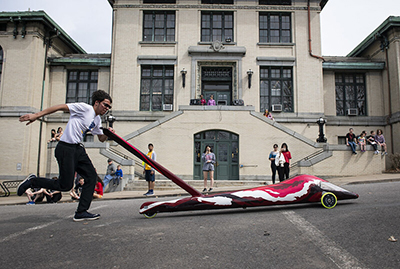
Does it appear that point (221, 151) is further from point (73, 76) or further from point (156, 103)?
point (73, 76)

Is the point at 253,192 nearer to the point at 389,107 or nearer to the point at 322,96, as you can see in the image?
the point at 322,96

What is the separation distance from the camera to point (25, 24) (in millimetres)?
22344

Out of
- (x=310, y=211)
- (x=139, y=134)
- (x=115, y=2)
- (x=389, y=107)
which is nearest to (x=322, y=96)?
(x=389, y=107)

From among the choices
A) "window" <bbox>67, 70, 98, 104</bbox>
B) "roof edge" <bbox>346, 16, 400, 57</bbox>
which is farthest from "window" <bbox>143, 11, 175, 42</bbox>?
"roof edge" <bbox>346, 16, 400, 57</bbox>

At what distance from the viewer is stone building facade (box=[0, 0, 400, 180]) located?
22.1 m

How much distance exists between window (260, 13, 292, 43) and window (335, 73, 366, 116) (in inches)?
208

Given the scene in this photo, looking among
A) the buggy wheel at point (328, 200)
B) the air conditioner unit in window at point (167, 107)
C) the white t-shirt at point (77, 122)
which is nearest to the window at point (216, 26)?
the air conditioner unit in window at point (167, 107)

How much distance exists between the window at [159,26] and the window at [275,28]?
6.83 m

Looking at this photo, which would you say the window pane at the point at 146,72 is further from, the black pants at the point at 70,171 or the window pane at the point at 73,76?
the black pants at the point at 70,171

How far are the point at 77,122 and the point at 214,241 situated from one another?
114 inches

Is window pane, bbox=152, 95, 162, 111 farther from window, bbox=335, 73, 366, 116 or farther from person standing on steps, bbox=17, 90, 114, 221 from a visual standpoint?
person standing on steps, bbox=17, 90, 114, 221

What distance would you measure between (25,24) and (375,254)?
25.4 meters

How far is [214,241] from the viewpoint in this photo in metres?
3.83

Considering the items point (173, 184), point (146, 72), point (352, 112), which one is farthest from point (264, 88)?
point (173, 184)
